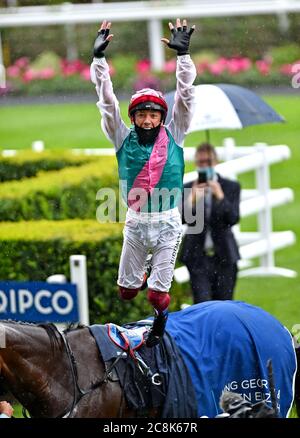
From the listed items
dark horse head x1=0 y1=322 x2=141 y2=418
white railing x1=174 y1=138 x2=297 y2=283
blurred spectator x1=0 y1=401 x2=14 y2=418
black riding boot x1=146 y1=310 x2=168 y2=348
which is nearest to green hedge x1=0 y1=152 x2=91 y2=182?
white railing x1=174 y1=138 x2=297 y2=283

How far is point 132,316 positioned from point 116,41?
41.8 feet

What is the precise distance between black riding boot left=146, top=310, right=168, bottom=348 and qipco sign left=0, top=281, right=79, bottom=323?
5.31ft

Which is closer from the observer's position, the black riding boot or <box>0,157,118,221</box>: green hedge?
the black riding boot

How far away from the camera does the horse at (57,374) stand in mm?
6883

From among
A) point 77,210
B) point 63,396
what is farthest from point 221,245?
point 63,396

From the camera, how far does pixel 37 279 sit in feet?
33.4

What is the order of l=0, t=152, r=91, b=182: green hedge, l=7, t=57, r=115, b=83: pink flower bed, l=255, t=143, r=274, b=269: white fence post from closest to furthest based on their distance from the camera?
l=255, t=143, r=274, b=269: white fence post < l=0, t=152, r=91, b=182: green hedge < l=7, t=57, r=115, b=83: pink flower bed

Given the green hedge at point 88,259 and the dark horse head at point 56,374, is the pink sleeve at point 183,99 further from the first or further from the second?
the green hedge at point 88,259

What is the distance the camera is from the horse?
6883 mm

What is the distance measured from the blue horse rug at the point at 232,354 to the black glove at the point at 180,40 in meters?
1.42

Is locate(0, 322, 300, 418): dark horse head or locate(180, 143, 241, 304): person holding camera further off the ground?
locate(180, 143, 241, 304): person holding camera

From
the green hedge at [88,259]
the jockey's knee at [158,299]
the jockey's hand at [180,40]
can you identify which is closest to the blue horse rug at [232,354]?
the jockey's knee at [158,299]

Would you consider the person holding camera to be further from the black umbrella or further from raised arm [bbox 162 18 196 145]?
raised arm [bbox 162 18 196 145]

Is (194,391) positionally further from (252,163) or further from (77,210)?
(252,163)
